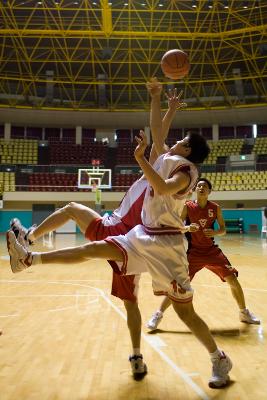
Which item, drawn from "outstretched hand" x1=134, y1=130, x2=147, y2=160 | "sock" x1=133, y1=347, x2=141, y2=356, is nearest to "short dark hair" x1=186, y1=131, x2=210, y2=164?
"outstretched hand" x1=134, y1=130, x2=147, y2=160

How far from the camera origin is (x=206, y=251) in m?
4.79

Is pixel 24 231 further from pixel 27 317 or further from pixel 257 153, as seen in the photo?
pixel 257 153

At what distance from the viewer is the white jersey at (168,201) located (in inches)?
114

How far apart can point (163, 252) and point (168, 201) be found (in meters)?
0.36

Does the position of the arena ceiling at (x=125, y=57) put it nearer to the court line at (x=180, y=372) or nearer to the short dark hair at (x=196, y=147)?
the short dark hair at (x=196, y=147)

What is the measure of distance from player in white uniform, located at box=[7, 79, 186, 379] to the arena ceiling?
19.0 meters

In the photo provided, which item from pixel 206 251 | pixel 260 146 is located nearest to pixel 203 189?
pixel 206 251

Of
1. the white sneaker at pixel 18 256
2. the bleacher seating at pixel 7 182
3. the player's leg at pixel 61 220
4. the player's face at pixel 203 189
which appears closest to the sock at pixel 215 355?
the player's leg at pixel 61 220

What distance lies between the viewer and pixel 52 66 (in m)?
27.8

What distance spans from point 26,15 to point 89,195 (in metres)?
10.7

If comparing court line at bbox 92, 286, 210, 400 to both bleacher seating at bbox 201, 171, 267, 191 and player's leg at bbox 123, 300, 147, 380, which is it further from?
bleacher seating at bbox 201, 171, 267, 191

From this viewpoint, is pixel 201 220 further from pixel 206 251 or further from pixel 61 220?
pixel 61 220

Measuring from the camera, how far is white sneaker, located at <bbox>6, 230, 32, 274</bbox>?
2941 millimetres

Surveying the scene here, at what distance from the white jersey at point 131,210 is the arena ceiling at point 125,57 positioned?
62.2ft
